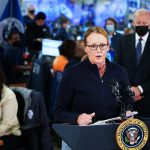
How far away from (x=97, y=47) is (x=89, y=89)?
0.76 ft

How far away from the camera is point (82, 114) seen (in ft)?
6.75

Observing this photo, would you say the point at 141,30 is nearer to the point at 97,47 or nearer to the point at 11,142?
the point at 11,142

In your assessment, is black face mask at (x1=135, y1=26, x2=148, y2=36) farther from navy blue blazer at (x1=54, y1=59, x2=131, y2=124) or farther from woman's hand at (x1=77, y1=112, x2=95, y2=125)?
woman's hand at (x1=77, y1=112, x2=95, y2=125)

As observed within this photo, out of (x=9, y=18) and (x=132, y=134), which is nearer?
(x=132, y=134)

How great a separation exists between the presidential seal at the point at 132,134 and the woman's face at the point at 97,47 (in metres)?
0.44

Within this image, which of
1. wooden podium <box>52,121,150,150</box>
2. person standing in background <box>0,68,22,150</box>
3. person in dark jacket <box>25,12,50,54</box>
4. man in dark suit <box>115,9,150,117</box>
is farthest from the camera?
person in dark jacket <box>25,12,50,54</box>

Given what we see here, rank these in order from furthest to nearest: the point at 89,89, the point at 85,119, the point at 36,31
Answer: the point at 36,31 → the point at 89,89 → the point at 85,119

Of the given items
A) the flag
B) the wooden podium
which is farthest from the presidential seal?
the flag

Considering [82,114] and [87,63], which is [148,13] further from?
[82,114]

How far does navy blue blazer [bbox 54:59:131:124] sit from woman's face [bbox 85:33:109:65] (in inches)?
3.9

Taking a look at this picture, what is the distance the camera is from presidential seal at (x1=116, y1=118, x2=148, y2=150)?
175cm

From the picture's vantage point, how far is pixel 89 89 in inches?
85.1

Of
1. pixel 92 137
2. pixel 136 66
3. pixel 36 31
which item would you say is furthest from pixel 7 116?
pixel 36 31

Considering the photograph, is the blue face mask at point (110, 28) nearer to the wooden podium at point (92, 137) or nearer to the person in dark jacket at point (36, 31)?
the person in dark jacket at point (36, 31)
